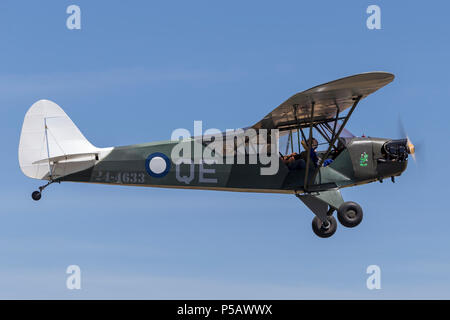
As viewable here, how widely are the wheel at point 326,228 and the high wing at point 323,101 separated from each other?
7.13 feet

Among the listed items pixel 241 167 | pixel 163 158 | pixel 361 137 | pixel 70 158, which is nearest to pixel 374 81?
pixel 361 137

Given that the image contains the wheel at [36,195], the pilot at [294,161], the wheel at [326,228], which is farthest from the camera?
the wheel at [326,228]

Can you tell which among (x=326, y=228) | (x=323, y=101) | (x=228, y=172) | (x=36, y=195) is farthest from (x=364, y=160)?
(x=36, y=195)

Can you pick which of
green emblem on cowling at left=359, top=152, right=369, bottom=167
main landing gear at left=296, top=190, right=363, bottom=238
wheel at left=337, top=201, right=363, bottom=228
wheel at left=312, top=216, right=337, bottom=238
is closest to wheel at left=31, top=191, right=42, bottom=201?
main landing gear at left=296, top=190, right=363, bottom=238

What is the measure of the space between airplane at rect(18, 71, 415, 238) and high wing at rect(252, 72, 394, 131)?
27mm

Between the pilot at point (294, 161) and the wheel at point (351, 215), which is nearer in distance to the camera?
the wheel at point (351, 215)

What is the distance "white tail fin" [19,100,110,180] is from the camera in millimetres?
19391

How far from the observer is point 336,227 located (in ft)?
68.0

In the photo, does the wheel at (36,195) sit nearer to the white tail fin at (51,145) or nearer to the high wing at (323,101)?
the white tail fin at (51,145)

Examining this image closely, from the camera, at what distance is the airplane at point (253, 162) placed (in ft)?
64.0

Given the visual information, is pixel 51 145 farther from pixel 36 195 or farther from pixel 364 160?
pixel 364 160

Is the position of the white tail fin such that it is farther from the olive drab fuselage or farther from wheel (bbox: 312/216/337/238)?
wheel (bbox: 312/216/337/238)

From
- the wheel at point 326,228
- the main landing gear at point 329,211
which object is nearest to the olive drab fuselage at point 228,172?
the main landing gear at point 329,211

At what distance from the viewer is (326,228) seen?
2064 centimetres
